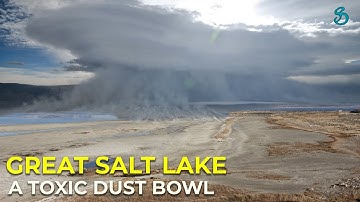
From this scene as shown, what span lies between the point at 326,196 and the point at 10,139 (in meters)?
42.1

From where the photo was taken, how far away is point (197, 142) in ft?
151

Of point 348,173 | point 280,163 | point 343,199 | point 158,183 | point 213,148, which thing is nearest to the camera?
point 343,199

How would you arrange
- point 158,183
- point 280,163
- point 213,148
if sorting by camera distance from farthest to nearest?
point 213,148, point 280,163, point 158,183

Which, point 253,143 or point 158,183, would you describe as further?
point 253,143

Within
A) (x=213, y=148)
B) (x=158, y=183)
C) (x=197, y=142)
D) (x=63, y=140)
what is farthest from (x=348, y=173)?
A: (x=63, y=140)

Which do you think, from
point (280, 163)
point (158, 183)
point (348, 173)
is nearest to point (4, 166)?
point (158, 183)

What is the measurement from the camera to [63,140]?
47969 millimetres

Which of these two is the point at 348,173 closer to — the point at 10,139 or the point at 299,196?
the point at 299,196

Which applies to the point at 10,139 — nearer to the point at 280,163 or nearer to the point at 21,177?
the point at 21,177

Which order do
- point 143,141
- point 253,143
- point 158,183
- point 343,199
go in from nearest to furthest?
point 343,199 → point 158,183 → point 253,143 → point 143,141

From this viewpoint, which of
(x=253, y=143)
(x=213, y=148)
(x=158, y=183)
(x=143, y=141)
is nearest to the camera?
(x=158, y=183)

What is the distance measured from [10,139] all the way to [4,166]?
2006cm

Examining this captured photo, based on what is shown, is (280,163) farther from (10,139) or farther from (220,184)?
(10,139)

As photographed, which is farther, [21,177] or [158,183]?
[21,177]
